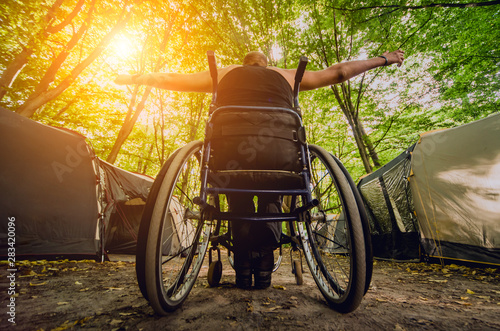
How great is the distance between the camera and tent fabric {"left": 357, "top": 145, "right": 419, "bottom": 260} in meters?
5.38

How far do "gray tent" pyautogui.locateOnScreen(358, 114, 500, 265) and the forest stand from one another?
3.17 meters

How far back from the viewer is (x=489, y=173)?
156 inches

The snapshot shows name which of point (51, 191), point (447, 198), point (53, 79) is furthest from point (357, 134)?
point (53, 79)

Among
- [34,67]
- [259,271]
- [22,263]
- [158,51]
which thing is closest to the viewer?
[259,271]

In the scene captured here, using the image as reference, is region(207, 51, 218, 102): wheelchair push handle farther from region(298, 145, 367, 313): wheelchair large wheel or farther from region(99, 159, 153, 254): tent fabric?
region(99, 159, 153, 254): tent fabric

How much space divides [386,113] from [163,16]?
11261mm

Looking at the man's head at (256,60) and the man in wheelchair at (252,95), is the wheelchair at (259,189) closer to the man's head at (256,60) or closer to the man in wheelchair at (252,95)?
the man in wheelchair at (252,95)

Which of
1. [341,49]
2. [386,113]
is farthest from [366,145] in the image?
[341,49]

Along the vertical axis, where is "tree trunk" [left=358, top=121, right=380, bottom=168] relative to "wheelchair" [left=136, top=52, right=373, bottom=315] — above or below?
above

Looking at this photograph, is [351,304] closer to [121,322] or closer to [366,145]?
[121,322]

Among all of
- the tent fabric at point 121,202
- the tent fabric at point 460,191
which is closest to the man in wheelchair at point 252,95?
the tent fabric at point 460,191

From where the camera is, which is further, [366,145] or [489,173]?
[366,145]

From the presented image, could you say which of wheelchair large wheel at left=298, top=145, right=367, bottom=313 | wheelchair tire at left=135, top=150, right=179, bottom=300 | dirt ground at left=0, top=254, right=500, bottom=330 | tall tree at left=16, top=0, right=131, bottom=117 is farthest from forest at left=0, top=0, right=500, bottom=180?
wheelchair tire at left=135, top=150, right=179, bottom=300

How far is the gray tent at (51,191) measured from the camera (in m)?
4.14
